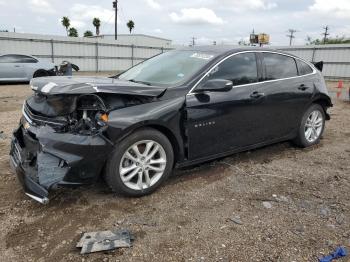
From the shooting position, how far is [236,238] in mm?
2902

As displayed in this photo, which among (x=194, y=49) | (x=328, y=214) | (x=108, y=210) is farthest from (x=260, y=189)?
(x=194, y=49)

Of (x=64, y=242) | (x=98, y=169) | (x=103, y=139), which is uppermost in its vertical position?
(x=103, y=139)

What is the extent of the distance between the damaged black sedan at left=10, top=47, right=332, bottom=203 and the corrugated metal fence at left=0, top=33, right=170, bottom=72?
2016 centimetres

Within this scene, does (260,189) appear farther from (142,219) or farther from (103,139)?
(103,139)

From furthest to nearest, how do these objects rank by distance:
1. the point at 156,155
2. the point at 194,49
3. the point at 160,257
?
1. the point at 194,49
2. the point at 156,155
3. the point at 160,257

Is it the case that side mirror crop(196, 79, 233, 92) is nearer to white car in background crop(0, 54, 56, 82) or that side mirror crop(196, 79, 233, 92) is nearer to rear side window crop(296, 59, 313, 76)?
rear side window crop(296, 59, 313, 76)

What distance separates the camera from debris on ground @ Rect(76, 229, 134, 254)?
2.70m

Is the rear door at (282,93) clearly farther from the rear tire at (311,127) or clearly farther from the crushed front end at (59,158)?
the crushed front end at (59,158)

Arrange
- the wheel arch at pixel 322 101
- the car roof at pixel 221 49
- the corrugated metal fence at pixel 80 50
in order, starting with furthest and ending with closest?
the corrugated metal fence at pixel 80 50 → the wheel arch at pixel 322 101 → the car roof at pixel 221 49

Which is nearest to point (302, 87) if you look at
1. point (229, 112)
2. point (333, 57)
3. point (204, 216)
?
point (229, 112)

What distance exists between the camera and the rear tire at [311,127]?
536cm

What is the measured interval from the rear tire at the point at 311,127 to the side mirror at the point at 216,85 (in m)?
2.04

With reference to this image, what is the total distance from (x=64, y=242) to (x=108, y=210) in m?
0.60

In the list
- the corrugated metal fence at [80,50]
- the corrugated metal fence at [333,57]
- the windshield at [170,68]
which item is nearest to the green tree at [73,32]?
the corrugated metal fence at [80,50]
